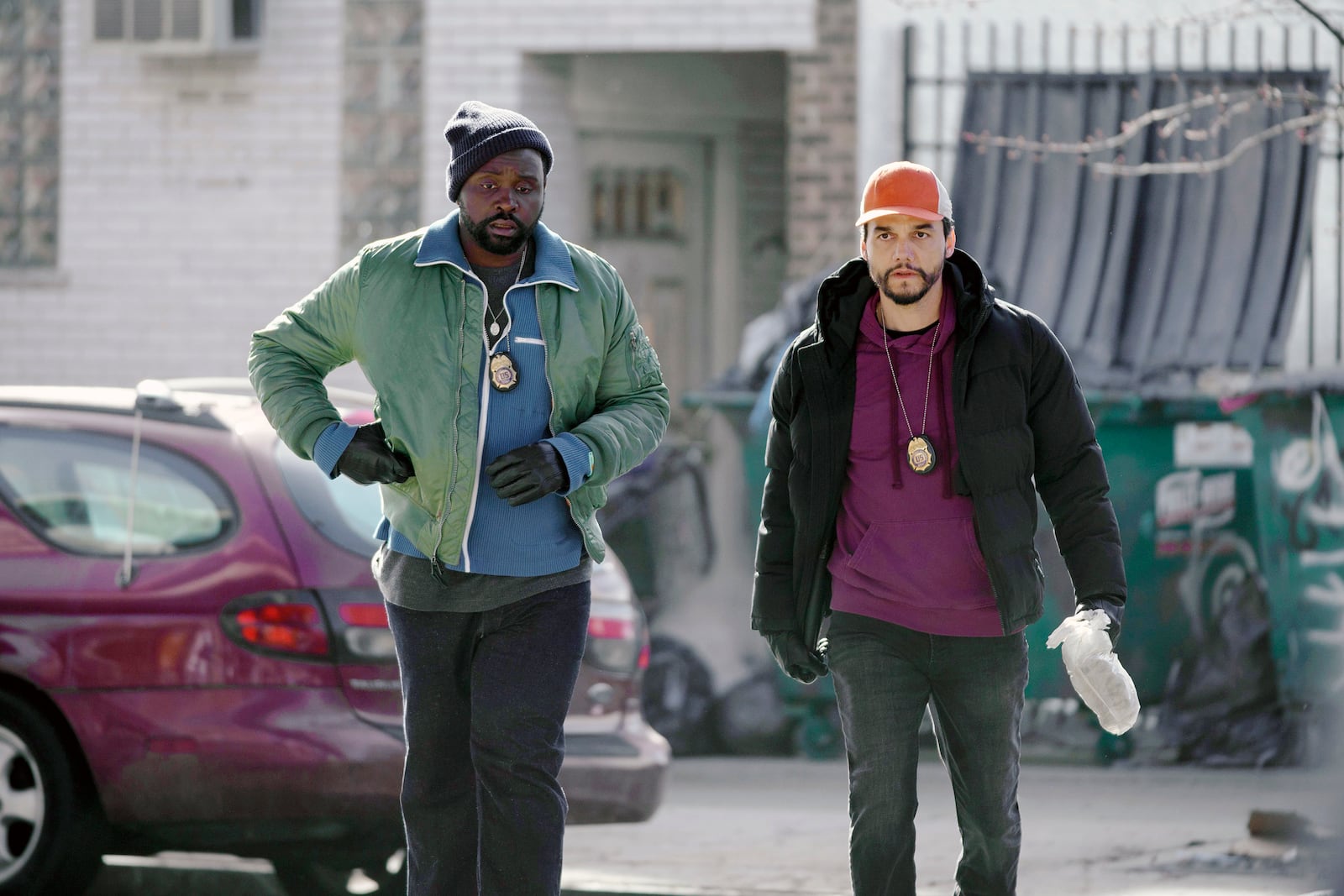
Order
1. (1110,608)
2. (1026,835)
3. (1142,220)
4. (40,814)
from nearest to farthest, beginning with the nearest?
(1110,608)
(40,814)
(1026,835)
(1142,220)

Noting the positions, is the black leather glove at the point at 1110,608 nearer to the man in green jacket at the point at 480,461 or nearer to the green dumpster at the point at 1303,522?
the man in green jacket at the point at 480,461

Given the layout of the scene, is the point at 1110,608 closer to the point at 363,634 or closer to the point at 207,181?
the point at 363,634

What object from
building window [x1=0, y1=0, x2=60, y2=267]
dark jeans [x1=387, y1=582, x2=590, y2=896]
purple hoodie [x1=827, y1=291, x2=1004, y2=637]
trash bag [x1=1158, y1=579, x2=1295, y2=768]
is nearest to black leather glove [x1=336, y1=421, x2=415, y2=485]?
dark jeans [x1=387, y1=582, x2=590, y2=896]

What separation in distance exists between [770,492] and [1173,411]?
473 centimetres

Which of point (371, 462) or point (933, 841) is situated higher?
point (371, 462)

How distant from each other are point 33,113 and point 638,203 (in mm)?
3269

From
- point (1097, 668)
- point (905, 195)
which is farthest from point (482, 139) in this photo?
point (1097, 668)

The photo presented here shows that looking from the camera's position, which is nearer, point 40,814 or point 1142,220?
point 40,814

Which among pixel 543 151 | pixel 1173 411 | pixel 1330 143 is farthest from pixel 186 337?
pixel 543 151

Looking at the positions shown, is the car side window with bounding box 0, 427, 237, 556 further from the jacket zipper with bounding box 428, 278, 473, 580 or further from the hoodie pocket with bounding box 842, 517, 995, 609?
the hoodie pocket with bounding box 842, 517, 995, 609

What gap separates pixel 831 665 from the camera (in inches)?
156

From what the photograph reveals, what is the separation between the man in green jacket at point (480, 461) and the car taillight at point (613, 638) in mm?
1610

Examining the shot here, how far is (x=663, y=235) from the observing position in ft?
35.2

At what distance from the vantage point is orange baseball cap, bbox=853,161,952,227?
3.91m
